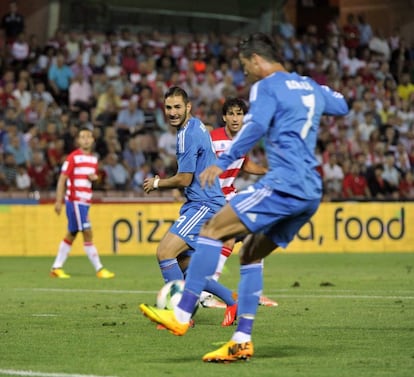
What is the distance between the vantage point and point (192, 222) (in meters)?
10.4

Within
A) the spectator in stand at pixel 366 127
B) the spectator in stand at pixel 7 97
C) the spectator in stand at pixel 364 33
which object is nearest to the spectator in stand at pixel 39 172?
the spectator in stand at pixel 7 97

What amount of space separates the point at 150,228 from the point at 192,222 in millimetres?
13091

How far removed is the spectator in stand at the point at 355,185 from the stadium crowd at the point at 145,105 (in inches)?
0.9

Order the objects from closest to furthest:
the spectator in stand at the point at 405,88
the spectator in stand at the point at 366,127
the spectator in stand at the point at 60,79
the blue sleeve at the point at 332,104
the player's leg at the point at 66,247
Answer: the blue sleeve at the point at 332,104
the player's leg at the point at 66,247
the spectator in stand at the point at 60,79
the spectator in stand at the point at 366,127
the spectator in stand at the point at 405,88

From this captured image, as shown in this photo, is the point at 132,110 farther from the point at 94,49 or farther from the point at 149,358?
the point at 149,358

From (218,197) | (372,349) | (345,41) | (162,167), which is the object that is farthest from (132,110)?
(372,349)

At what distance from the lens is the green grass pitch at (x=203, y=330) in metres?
7.62

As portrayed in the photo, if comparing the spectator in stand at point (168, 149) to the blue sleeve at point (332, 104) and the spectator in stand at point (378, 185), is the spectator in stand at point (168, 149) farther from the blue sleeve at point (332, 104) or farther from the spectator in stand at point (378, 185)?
the blue sleeve at point (332, 104)

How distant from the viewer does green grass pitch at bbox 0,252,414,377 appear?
25.0ft

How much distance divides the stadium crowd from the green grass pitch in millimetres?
6409

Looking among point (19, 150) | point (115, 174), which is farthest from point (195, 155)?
point (115, 174)

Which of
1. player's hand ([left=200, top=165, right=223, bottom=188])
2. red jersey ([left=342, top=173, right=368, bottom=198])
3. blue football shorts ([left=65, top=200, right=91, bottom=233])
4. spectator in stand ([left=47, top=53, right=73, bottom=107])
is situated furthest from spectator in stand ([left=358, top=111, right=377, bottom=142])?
player's hand ([left=200, top=165, right=223, bottom=188])

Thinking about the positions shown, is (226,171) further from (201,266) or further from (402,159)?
(402,159)

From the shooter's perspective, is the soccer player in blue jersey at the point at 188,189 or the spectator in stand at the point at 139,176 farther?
the spectator in stand at the point at 139,176
